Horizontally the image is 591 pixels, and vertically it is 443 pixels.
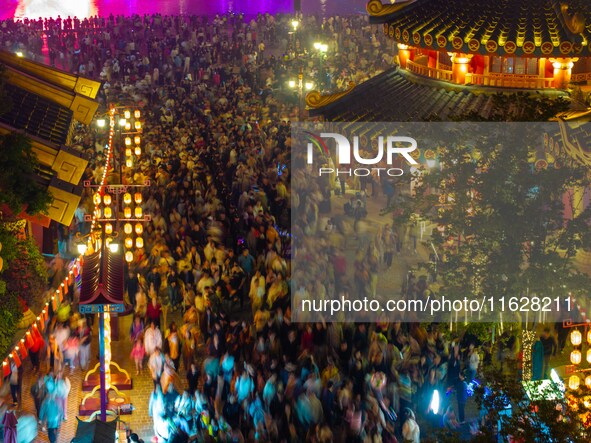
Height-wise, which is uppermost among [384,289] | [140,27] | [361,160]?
[140,27]

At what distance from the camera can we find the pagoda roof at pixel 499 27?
78.2 feet

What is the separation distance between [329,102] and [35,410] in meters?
10.1

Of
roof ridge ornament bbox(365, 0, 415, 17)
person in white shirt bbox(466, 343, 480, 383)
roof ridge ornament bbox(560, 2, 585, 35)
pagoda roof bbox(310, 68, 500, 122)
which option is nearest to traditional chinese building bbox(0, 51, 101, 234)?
pagoda roof bbox(310, 68, 500, 122)

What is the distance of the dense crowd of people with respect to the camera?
18156mm

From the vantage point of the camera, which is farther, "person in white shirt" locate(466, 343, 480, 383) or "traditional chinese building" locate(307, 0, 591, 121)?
"traditional chinese building" locate(307, 0, 591, 121)

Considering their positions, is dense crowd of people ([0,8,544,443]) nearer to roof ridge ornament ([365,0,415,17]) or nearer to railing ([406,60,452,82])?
railing ([406,60,452,82])

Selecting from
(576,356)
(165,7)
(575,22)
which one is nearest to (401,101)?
(575,22)

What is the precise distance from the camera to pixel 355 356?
19.5m

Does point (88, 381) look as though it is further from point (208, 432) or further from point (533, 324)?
point (533, 324)

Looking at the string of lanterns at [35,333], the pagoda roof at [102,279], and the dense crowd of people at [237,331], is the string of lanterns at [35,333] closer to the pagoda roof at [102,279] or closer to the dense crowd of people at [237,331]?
the dense crowd of people at [237,331]

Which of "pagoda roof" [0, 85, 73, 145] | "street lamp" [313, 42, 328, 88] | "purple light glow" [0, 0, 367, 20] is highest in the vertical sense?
"purple light glow" [0, 0, 367, 20]

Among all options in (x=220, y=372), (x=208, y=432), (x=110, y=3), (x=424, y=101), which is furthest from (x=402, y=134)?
(x=110, y=3)

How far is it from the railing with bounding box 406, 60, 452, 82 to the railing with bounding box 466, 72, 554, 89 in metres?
0.90

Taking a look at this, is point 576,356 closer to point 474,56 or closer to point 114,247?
point 474,56
